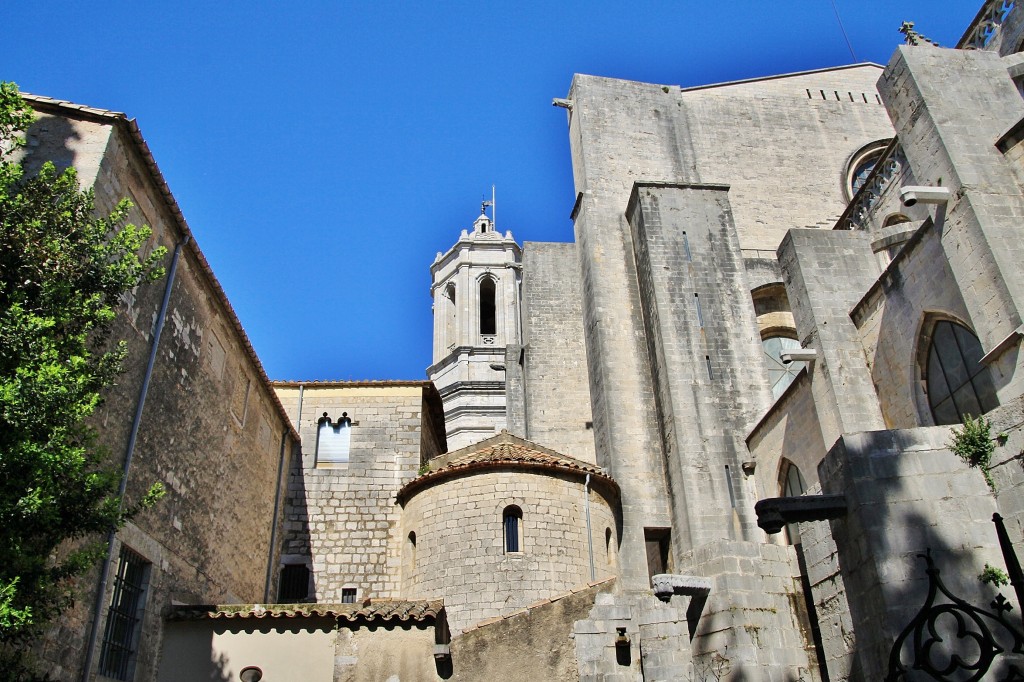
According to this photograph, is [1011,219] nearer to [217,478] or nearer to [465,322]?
[217,478]

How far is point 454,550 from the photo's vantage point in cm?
1230

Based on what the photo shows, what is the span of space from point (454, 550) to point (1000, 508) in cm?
836

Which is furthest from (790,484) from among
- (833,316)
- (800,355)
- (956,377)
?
(956,377)

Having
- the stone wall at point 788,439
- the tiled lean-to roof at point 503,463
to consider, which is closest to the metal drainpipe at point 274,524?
the tiled lean-to roof at point 503,463

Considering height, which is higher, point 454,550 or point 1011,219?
point 1011,219

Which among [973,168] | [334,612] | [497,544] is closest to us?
[973,168]

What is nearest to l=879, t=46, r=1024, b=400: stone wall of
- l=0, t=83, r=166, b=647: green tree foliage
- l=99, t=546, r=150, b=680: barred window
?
l=0, t=83, r=166, b=647: green tree foliage

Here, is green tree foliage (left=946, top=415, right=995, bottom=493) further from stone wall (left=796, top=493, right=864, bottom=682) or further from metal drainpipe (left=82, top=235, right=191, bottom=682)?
metal drainpipe (left=82, top=235, right=191, bottom=682)

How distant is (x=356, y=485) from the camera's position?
1560cm

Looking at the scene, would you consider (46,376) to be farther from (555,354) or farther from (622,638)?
(555,354)

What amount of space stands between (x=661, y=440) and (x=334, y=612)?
282 inches

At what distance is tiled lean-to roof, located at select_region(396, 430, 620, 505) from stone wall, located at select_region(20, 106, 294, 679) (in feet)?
9.44

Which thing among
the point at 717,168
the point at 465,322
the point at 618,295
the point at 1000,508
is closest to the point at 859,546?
the point at 1000,508

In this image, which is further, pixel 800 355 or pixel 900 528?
pixel 800 355
